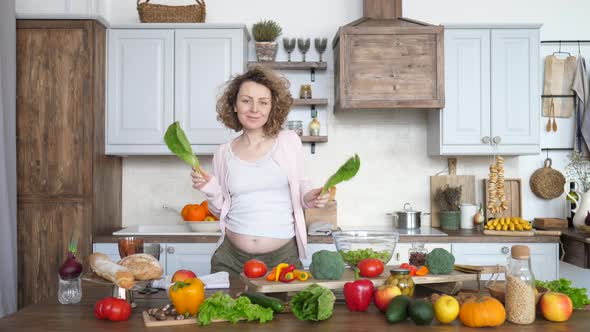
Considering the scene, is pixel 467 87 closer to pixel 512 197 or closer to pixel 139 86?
pixel 512 197

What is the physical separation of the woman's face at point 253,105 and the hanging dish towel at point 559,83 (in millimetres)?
2720

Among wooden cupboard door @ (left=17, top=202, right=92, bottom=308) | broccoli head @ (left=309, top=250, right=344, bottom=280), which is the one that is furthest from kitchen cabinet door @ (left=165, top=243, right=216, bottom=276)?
broccoli head @ (left=309, top=250, right=344, bottom=280)

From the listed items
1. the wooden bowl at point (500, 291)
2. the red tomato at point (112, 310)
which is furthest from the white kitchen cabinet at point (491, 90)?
the red tomato at point (112, 310)

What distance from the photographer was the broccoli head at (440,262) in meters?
1.97

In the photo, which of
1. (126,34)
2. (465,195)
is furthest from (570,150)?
(126,34)

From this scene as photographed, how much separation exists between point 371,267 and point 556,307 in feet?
1.86

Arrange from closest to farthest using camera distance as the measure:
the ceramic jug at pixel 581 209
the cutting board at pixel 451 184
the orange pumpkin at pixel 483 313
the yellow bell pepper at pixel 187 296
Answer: the orange pumpkin at pixel 483 313
the yellow bell pepper at pixel 187 296
the ceramic jug at pixel 581 209
the cutting board at pixel 451 184

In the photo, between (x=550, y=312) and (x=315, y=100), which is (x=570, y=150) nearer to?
(x=315, y=100)

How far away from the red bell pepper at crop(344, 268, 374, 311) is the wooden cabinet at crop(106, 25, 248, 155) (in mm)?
2418

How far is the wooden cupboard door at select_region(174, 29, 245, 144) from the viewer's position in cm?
403

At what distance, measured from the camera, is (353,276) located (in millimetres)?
1966

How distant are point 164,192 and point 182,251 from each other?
805 mm

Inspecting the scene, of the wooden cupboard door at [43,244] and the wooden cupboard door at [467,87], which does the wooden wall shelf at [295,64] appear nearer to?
the wooden cupboard door at [467,87]

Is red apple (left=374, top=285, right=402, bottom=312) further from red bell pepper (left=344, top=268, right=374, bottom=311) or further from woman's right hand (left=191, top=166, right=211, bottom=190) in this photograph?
woman's right hand (left=191, top=166, right=211, bottom=190)
